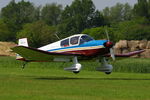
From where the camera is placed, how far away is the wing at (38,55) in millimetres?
24178

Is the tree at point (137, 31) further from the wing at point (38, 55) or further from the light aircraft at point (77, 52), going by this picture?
the wing at point (38, 55)

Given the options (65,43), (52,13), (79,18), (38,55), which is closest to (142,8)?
(79,18)

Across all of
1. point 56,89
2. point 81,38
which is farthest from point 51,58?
point 56,89

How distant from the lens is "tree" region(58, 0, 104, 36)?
126438mm

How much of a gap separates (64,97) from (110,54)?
12.1 metres

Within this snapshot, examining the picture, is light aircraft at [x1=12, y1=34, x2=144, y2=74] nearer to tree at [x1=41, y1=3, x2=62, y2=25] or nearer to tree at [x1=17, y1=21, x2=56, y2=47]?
tree at [x1=17, y1=21, x2=56, y2=47]

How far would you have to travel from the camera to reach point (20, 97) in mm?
A: 15453

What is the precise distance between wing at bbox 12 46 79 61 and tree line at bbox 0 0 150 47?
58755 millimetres

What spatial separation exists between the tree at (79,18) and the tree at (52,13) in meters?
23.6

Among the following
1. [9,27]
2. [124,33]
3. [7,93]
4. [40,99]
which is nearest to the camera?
[40,99]

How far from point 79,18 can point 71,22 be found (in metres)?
2.84

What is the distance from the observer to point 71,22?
128375 millimetres

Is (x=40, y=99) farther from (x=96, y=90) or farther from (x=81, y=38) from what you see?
(x=81, y=38)

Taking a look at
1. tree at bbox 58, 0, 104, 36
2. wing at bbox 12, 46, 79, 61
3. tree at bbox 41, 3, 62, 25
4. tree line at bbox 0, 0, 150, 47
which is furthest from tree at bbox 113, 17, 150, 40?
wing at bbox 12, 46, 79, 61
